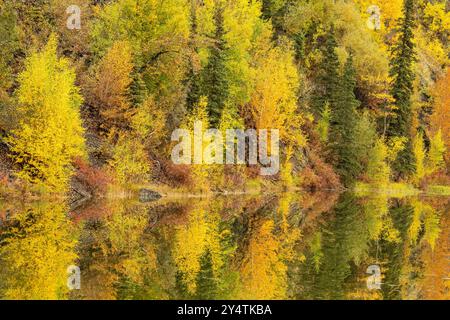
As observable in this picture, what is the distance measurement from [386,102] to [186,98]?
2679cm

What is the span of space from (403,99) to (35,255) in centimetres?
5538

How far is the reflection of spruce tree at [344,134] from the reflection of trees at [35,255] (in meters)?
37.4

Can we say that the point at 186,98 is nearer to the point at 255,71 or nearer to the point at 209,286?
the point at 255,71

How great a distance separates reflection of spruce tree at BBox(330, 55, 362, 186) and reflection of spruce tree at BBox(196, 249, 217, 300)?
4369cm

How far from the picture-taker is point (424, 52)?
3819 inches

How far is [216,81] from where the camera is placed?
55750 mm

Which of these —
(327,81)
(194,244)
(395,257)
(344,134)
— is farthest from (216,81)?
(395,257)

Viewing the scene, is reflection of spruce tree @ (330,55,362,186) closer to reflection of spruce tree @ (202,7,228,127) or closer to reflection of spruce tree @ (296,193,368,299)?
reflection of spruce tree @ (202,7,228,127)

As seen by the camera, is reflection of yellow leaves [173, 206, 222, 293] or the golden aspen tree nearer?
reflection of yellow leaves [173, 206, 222, 293]

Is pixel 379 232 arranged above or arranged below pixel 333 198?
below

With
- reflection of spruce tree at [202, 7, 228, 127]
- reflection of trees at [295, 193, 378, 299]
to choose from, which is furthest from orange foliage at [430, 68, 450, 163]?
reflection of trees at [295, 193, 378, 299]

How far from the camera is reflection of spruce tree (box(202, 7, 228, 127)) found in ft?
183

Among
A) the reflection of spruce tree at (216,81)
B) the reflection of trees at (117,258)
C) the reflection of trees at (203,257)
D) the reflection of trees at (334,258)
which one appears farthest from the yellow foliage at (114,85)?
the reflection of trees at (334,258)
